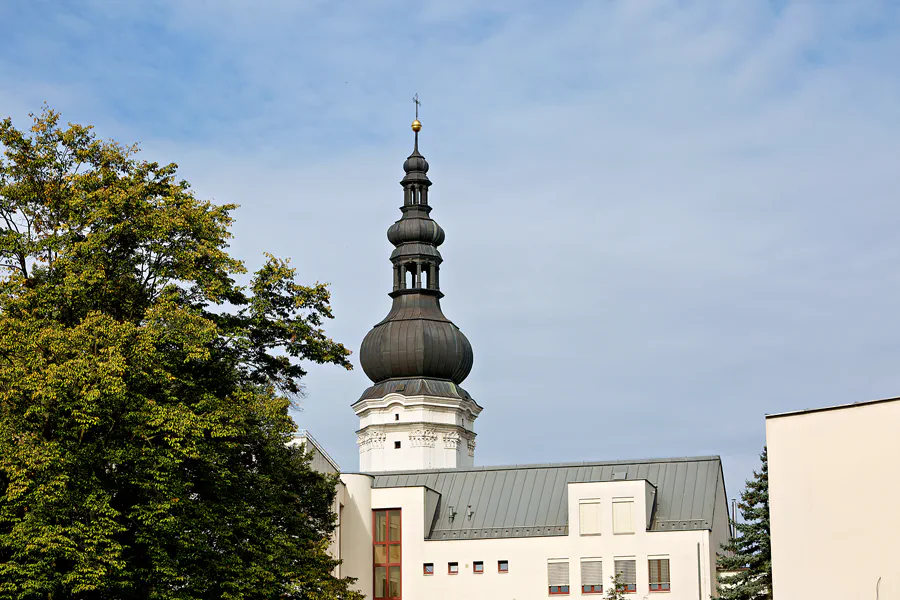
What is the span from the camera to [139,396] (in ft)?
109

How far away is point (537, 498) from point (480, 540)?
3224 millimetres

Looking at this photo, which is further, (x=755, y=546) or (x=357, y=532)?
(x=357, y=532)

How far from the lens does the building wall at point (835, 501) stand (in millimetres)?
29172

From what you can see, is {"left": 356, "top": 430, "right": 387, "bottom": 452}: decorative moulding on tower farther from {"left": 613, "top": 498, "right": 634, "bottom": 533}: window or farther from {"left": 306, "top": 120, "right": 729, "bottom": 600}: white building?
{"left": 613, "top": 498, "right": 634, "bottom": 533}: window

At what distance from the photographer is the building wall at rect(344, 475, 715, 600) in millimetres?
56344

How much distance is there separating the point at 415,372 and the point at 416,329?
2746 millimetres

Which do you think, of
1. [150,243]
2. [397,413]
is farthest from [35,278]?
[397,413]

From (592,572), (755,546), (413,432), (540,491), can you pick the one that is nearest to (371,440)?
(413,432)

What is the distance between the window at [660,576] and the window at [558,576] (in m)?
3.36

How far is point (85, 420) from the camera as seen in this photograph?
107ft

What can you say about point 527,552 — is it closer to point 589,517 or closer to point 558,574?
point 558,574

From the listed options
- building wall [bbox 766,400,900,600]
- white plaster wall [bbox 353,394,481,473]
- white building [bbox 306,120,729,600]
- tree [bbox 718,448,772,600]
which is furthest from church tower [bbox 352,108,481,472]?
building wall [bbox 766,400,900,600]

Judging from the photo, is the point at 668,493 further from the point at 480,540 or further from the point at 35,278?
the point at 35,278

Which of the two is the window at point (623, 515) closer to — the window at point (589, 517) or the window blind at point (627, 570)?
the window at point (589, 517)
